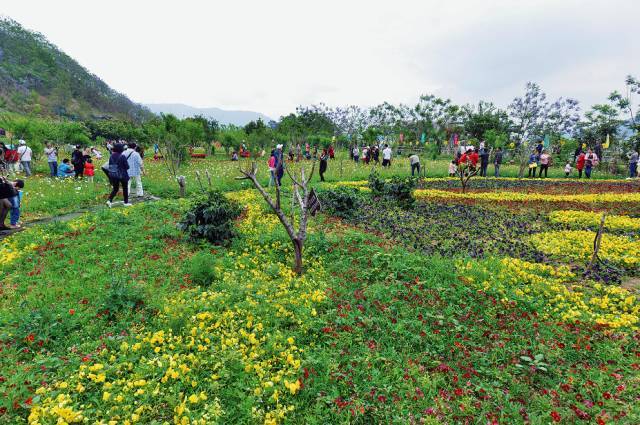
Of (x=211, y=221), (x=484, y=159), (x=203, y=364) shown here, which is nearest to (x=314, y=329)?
(x=203, y=364)

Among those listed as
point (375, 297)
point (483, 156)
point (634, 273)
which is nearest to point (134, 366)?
point (375, 297)

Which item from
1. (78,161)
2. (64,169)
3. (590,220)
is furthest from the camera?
(64,169)

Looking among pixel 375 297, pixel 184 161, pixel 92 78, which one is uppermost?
pixel 92 78

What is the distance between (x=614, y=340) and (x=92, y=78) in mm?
139050

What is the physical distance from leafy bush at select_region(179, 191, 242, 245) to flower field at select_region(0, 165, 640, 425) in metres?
0.33

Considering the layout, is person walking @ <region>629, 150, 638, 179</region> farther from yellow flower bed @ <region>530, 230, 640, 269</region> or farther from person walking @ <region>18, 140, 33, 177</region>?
person walking @ <region>18, 140, 33, 177</region>

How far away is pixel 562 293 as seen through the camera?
6.18m

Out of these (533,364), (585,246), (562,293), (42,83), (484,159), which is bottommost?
(533,364)

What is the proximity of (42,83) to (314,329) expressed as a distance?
109 meters

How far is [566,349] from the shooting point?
4.89 meters

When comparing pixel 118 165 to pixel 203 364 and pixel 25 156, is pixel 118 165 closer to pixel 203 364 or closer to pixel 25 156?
pixel 203 364

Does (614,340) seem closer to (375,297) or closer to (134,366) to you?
(375,297)

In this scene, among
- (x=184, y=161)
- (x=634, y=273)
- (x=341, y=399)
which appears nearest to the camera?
(x=341, y=399)

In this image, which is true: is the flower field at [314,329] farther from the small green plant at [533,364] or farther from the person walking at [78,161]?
the person walking at [78,161]
